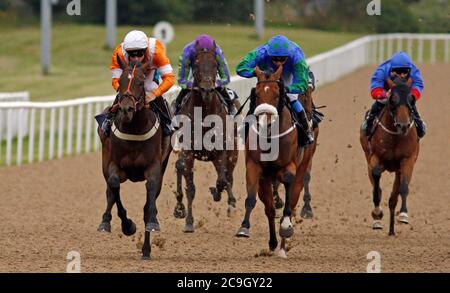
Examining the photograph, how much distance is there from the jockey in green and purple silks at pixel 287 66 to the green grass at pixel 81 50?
22179 mm

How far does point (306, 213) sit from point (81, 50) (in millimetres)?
29527

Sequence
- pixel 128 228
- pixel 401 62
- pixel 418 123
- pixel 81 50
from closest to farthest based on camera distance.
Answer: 1. pixel 128 228
2. pixel 401 62
3. pixel 418 123
4. pixel 81 50

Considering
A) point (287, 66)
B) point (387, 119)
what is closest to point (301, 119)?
point (287, 66)

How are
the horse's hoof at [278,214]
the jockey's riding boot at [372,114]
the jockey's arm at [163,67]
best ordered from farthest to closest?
the horse's hoof at [278,214] < the jockey's riding boot at [372,114] < the jockey's arm at [163,67]

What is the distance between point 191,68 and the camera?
13211 millimetres

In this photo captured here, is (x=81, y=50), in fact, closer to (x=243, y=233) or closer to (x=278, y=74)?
(x=243, y=233)

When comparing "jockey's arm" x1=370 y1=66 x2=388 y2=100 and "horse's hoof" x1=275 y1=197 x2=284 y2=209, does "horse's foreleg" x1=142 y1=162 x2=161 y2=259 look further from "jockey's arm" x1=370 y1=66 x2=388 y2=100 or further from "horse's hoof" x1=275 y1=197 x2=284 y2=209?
"jockey's arm" x1=370 y1=66 x2=388 y2=100

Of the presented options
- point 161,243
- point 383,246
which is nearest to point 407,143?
→ point 383,246

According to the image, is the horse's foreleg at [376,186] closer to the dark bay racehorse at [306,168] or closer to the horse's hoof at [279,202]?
the dark bay racehorse at [306,168]

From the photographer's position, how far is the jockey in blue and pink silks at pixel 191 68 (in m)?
12.8

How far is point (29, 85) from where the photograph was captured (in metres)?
35.7

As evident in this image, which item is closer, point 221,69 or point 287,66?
point 287,66

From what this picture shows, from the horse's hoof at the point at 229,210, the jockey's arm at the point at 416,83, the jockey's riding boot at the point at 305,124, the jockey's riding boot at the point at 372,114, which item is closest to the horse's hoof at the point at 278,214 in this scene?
the horse's hoof at the point at 229,210

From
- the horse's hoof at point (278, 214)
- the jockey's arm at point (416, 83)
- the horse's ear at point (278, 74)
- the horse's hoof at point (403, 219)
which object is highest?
the horse's ear at point (278, 74)
